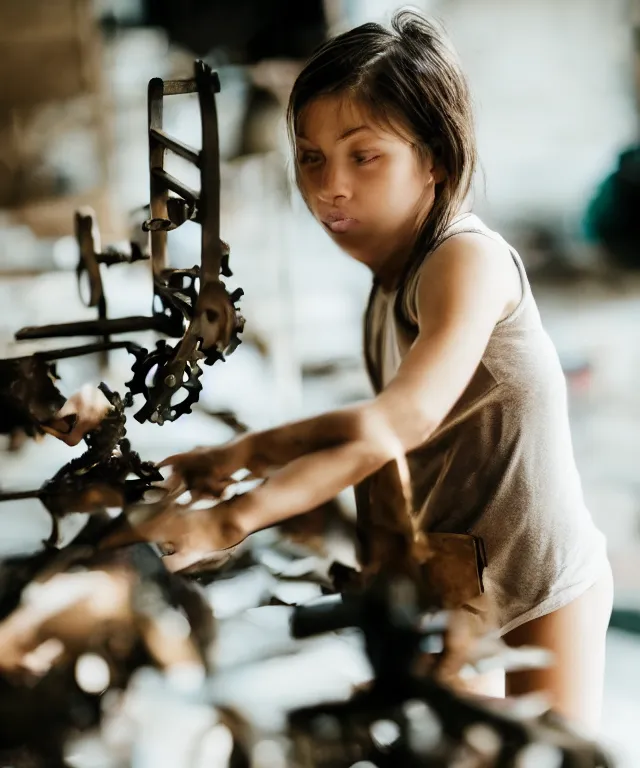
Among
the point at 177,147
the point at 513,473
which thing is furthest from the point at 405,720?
the point at 177,147

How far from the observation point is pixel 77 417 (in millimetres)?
749

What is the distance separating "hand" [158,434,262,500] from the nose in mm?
248

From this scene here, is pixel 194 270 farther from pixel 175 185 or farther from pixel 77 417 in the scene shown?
pixel 77 417

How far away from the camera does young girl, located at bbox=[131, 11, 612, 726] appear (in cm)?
69

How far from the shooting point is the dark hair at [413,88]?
0.69m

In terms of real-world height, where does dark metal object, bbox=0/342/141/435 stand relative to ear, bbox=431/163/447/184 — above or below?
below

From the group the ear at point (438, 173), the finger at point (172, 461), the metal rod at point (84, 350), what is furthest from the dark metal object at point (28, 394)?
the ear at point (438, 173)

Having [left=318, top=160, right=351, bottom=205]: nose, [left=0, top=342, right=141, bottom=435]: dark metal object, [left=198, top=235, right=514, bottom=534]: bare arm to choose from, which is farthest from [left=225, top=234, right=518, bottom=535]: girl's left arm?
[left=0, top=342, right=141, bottom=435]: dark metal object

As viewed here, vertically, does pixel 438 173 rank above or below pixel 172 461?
above

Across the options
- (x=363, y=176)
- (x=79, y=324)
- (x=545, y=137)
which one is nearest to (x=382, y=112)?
(x=363, y=176)

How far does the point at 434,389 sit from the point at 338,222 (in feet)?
0.64

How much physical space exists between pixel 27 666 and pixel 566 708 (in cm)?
53

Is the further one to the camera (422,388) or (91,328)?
(91,328)

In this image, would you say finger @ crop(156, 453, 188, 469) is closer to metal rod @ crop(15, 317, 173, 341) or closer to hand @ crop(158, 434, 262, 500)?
hand @ crop(158, 434, 262, 500)
